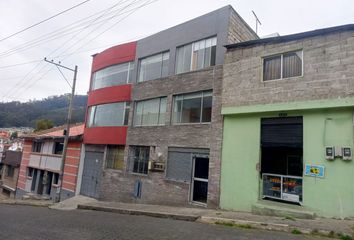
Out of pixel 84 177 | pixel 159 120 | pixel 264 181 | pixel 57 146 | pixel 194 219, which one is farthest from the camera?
pixel 57 146

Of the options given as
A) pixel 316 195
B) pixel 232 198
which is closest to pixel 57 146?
pixel 232 198

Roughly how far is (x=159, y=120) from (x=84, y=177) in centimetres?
865

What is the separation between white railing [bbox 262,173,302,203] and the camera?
35.4ft

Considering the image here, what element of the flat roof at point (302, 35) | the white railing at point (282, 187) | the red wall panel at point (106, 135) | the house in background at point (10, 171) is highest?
the flat roof at point (302, 35)

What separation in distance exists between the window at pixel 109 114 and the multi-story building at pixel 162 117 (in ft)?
0.23

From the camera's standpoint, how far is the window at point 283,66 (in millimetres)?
11156

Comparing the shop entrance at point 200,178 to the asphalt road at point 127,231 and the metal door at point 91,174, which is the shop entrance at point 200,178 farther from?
the metal door at point 91,174

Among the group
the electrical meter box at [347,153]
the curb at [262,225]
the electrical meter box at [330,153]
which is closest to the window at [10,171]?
the curb at [262,225]

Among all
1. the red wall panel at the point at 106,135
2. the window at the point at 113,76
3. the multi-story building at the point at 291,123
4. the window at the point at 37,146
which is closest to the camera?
the multi-story building at the point at 291,123

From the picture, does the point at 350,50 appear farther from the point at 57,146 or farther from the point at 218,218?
the point at 57,146

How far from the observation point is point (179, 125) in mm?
15312

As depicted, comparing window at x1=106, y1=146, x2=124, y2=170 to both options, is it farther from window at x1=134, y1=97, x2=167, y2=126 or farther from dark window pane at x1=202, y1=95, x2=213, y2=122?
dark window pane at x1=202, y1=95, x2=213, y2=122

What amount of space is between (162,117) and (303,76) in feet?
27.8

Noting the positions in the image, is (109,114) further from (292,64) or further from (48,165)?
(292,64)
